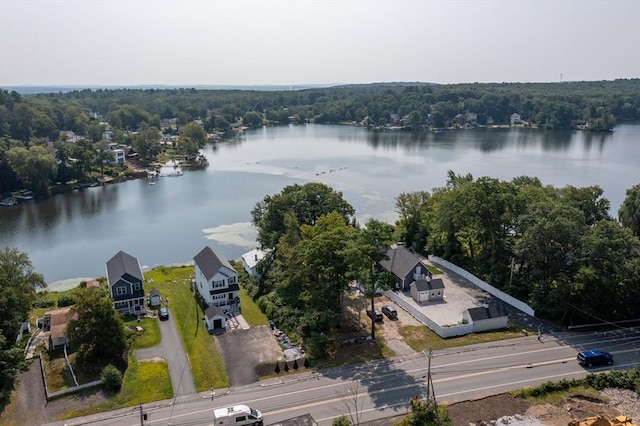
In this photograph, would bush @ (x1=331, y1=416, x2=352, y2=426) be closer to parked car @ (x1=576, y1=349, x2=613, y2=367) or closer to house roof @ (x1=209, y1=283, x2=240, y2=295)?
parked car @ (x1=576, y1=349, x2=613, y2=367)

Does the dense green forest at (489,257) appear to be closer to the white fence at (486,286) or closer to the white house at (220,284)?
the white fence at (486,286)

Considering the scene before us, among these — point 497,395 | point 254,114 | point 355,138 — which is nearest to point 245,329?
point 497,395

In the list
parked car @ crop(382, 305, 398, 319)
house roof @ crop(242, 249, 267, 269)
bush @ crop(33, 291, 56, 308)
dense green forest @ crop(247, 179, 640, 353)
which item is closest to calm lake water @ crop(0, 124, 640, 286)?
house roof @ crop(242, 249, 267, 269)

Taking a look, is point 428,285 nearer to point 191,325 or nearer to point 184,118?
point 191,325

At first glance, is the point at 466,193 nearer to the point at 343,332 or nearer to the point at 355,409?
the point at 343,332

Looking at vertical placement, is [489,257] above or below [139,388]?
above

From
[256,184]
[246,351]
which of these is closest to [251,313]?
[246,351]
